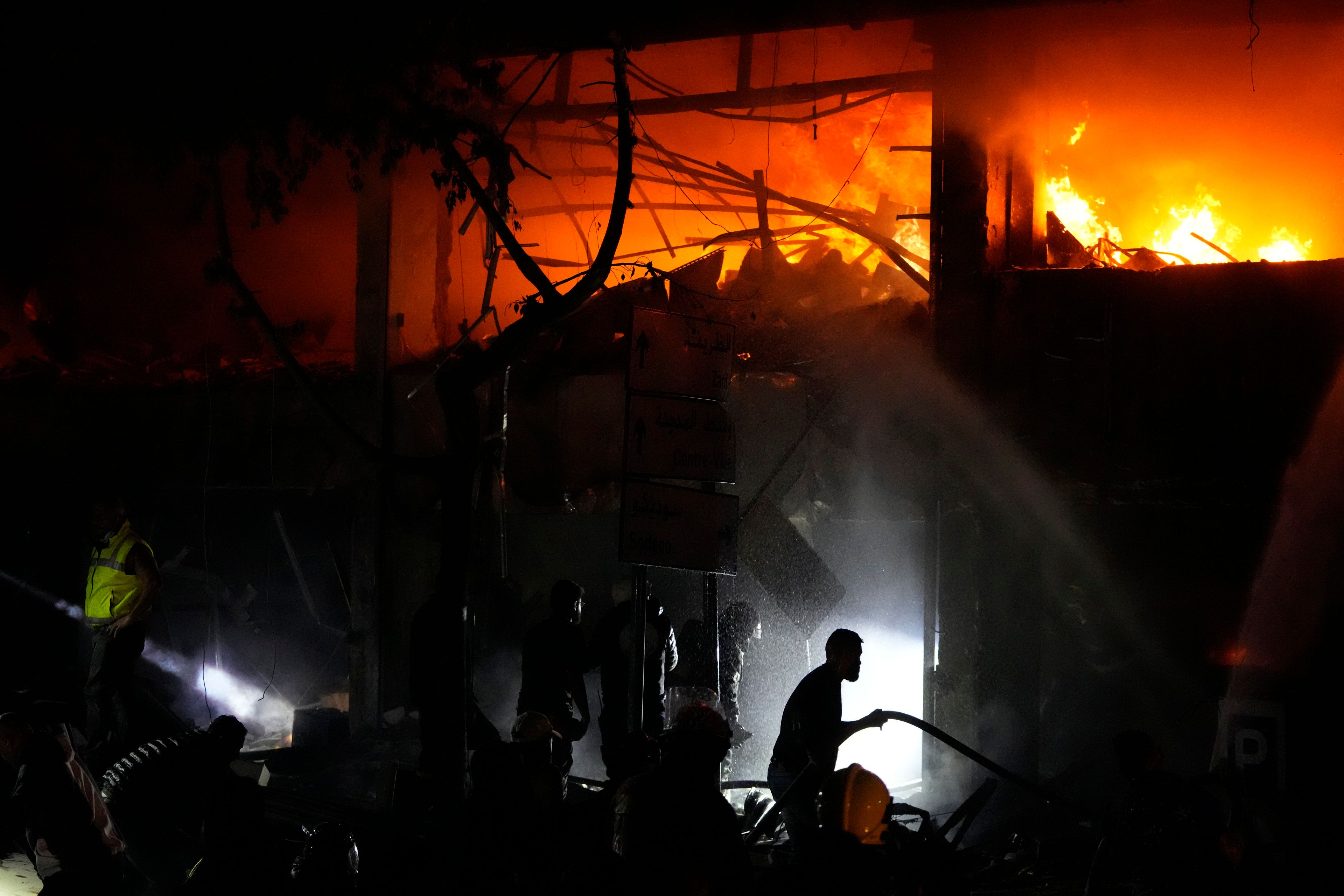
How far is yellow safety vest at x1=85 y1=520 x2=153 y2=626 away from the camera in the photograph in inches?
364

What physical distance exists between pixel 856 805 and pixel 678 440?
109 inches

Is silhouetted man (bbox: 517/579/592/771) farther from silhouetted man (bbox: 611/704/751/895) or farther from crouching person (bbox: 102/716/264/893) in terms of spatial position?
silhouetted man (bbox: 611/704/751/895)

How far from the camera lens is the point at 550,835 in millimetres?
4715

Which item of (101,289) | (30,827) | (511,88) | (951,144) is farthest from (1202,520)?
(101,289)

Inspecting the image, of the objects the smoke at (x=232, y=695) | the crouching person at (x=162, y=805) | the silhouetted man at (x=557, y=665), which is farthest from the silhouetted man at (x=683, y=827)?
the smoke at (x=232, y=695)

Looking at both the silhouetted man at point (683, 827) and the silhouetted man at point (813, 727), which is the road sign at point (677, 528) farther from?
the silhouetted man at point (683, 827)

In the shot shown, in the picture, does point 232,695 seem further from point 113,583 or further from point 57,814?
point 57,814

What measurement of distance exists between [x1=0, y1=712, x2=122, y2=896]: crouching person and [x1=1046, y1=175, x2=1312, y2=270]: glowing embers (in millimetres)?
8531

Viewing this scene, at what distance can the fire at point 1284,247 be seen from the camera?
10070 millimetres

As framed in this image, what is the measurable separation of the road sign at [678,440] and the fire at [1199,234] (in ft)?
20.0

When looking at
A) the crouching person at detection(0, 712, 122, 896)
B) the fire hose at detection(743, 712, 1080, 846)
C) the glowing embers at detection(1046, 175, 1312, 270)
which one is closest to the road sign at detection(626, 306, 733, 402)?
the fire hose at detection(743, 712, 1080, 846)

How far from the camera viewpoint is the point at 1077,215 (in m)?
10.9

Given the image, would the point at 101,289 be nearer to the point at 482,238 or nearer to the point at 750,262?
the point at 482,238

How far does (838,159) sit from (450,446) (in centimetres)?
833
